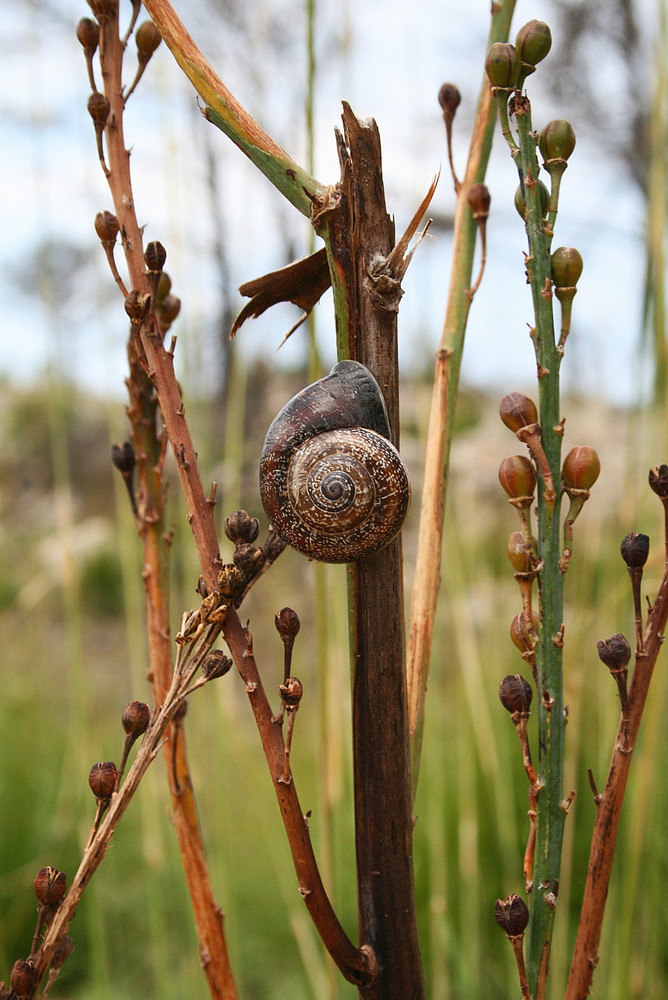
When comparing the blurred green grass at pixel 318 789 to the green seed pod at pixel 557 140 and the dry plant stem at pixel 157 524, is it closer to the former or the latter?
the dry plant stem at pixel 157 524

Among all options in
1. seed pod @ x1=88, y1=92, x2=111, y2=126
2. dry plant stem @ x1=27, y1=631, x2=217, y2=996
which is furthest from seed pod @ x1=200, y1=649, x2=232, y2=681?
seed pod @ x1=88, y1=92, x2=111, y2=126

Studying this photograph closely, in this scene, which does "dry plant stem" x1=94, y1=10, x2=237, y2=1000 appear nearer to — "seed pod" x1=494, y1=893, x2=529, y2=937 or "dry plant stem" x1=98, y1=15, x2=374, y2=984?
"dry plant stem" x1=98, y1=15, x2=374, y2=984

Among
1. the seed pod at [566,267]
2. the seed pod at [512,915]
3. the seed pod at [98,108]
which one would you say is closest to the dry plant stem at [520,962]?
the seed pod at [512,915]

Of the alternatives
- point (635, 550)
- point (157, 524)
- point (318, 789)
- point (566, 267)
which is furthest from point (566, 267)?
point (318, 789)

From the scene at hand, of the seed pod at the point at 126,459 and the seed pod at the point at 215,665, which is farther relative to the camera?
the seed pod at the point at 126,459

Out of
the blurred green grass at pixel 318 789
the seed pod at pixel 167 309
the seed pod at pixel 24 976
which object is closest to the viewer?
the seed pod at pixel 24 976

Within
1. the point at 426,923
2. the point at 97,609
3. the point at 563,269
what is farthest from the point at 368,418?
the point at 97,609
